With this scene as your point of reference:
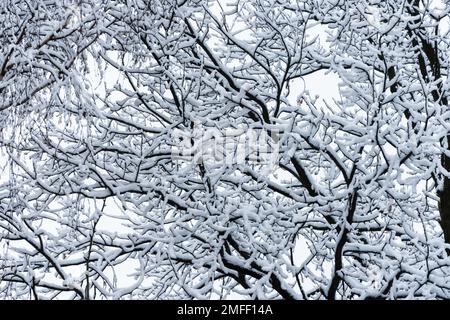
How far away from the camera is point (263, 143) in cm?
679

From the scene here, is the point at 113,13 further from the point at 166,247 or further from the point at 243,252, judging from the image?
the point at 243,252

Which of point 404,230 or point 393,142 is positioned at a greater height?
point 393,142

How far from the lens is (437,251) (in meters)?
6.30

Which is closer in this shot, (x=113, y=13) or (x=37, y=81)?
(x=37, y=81)

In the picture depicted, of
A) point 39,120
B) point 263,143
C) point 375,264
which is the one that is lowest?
point 375,264

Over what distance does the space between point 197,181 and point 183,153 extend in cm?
59

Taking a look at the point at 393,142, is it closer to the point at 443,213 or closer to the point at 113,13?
the point at 443,213

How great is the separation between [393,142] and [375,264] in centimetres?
128

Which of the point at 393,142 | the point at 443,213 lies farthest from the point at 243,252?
the point at 443,213

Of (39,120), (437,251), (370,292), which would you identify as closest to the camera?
(39,120)
